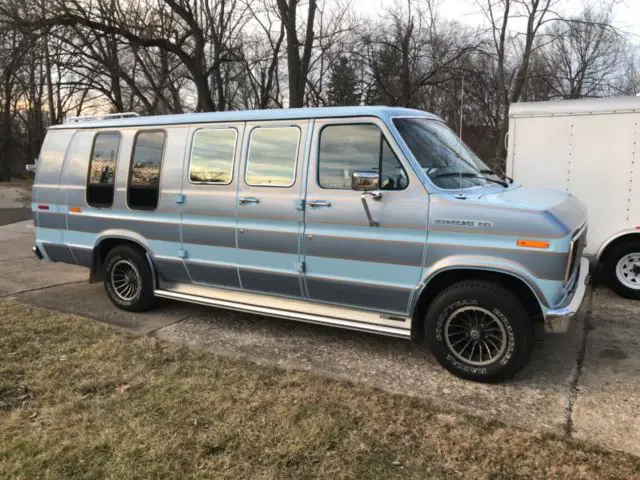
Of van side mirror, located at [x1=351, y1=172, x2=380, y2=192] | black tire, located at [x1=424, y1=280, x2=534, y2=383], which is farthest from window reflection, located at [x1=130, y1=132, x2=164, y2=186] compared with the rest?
black tire, located at [x1=424, y1=280, x2=534, y2=383]

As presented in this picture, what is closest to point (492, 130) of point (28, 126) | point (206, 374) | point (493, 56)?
point (493, 56)

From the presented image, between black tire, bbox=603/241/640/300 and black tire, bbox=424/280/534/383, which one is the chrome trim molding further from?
black tire, bbox=603/241/640/300

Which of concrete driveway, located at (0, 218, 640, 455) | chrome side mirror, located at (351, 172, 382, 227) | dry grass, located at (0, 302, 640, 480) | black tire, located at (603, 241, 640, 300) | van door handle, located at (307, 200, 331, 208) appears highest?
chrome side mirror, located at (351, 172, 382, 227)

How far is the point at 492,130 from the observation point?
19.9 meters

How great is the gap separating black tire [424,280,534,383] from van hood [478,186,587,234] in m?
0.65

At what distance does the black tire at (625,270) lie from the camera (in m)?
6.75

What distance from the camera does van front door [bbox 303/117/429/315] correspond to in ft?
14.2

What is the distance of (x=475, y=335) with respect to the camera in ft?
13.8

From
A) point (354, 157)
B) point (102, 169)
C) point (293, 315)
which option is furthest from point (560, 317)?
point (102, 169)

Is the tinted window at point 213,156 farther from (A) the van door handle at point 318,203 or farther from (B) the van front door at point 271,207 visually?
(A) the van door handle at point 318,203

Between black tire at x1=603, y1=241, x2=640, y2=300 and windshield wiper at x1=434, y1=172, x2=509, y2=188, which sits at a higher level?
windshield wiper at x1=434, y1=172, x2=509, y2=188

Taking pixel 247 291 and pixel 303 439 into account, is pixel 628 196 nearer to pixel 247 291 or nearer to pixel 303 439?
pixel 247 291

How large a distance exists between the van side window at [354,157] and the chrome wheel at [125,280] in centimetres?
271

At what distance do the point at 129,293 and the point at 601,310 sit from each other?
18.6ft
